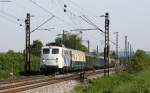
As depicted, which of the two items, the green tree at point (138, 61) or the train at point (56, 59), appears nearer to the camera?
the train at point (56, 59)

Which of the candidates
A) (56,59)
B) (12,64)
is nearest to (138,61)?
(12,64)

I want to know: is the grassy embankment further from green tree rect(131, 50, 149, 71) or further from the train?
green tree rect(131, 50, 149, 71)

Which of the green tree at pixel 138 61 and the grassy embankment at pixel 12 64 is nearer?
the grassy embankment at pixel 12 64

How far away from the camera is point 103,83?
42.5 m

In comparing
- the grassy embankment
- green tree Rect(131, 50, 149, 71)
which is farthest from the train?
green tree Rect(131, 50, 149, 71)

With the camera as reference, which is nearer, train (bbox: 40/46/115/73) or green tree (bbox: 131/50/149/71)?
train (bbox: 40/46/115/73)

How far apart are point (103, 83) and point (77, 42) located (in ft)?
301

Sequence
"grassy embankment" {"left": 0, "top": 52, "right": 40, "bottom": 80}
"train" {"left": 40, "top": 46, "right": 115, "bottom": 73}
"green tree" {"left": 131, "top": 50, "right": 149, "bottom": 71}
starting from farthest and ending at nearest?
"green tree" {"left": 131, "top": 50, "right": 149, "bottom": 71} → "grassy embankment" {"left": 0, "top": 52, "right": 40, "bottom": 80} → "train" {"left": 40, "top": 46, "right": 115, "bottom": 73}

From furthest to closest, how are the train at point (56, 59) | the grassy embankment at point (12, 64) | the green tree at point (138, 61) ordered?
1. the green tree at point (138, 61)
2. the grassy embankment at point (12, 64)
3. the train at point (56, 59)

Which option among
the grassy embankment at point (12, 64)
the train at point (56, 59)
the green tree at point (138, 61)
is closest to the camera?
the train at point (56, 59)

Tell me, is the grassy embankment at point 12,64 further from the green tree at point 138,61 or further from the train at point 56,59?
the green tree at point 138,61

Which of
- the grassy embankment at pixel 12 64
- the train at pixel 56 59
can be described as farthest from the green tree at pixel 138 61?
the train at pixel 56 59

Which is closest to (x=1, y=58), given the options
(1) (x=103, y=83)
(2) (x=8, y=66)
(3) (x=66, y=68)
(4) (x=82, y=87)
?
(2) (x=8, y=66)

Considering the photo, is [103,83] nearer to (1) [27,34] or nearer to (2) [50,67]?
(2) [50,67]
